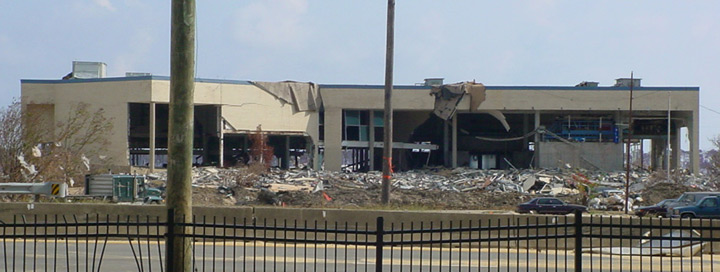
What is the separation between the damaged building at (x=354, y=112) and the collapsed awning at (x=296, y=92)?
0.07 metres

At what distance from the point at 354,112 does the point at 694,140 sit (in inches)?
984

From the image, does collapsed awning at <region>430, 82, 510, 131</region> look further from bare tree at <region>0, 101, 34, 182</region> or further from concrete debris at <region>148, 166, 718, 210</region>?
bare tree at <region>0, 101, 34, 182</region>

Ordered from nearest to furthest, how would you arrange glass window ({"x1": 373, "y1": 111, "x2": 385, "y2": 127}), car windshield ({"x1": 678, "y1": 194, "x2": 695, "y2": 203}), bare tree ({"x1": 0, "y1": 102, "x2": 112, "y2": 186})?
car windshield ({"x1": 678, "y1": 194, "x2": 695, "y2": 203}) < bare tree ({"x1": 0, "y1": 102, "x2": 112, "y2": 186}) < glass window ({"x1": 373, "y1": 111, "x2": 385, "y2": 127})

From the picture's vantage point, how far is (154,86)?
57906 millimetres

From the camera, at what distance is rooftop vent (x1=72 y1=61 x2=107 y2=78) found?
62.7 metres

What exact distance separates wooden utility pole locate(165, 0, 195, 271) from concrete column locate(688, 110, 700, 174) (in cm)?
5941


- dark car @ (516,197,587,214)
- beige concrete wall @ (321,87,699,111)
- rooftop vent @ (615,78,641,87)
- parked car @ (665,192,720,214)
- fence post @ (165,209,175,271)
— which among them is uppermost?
rooftop vent @ (615,78,641,87)

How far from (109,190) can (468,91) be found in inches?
1299

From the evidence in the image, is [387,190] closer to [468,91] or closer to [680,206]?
[680,206]

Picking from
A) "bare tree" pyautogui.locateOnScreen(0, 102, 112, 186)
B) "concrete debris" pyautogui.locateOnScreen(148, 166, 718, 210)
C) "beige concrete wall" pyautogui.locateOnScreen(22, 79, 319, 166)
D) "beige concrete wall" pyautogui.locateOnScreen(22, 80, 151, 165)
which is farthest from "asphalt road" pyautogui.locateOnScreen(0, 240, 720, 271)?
"beige concrete wall" pyautogui.locateOnScreen(22, 79, 319, 166)

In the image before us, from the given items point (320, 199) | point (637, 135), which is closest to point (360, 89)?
point (637, 135)

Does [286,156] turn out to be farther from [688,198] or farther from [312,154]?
[688,198]

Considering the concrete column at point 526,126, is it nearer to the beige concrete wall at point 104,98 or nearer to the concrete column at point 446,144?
Answer: the concrete column at point 446,144

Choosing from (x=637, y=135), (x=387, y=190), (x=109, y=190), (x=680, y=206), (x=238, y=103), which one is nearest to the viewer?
(x=387, y=190)
